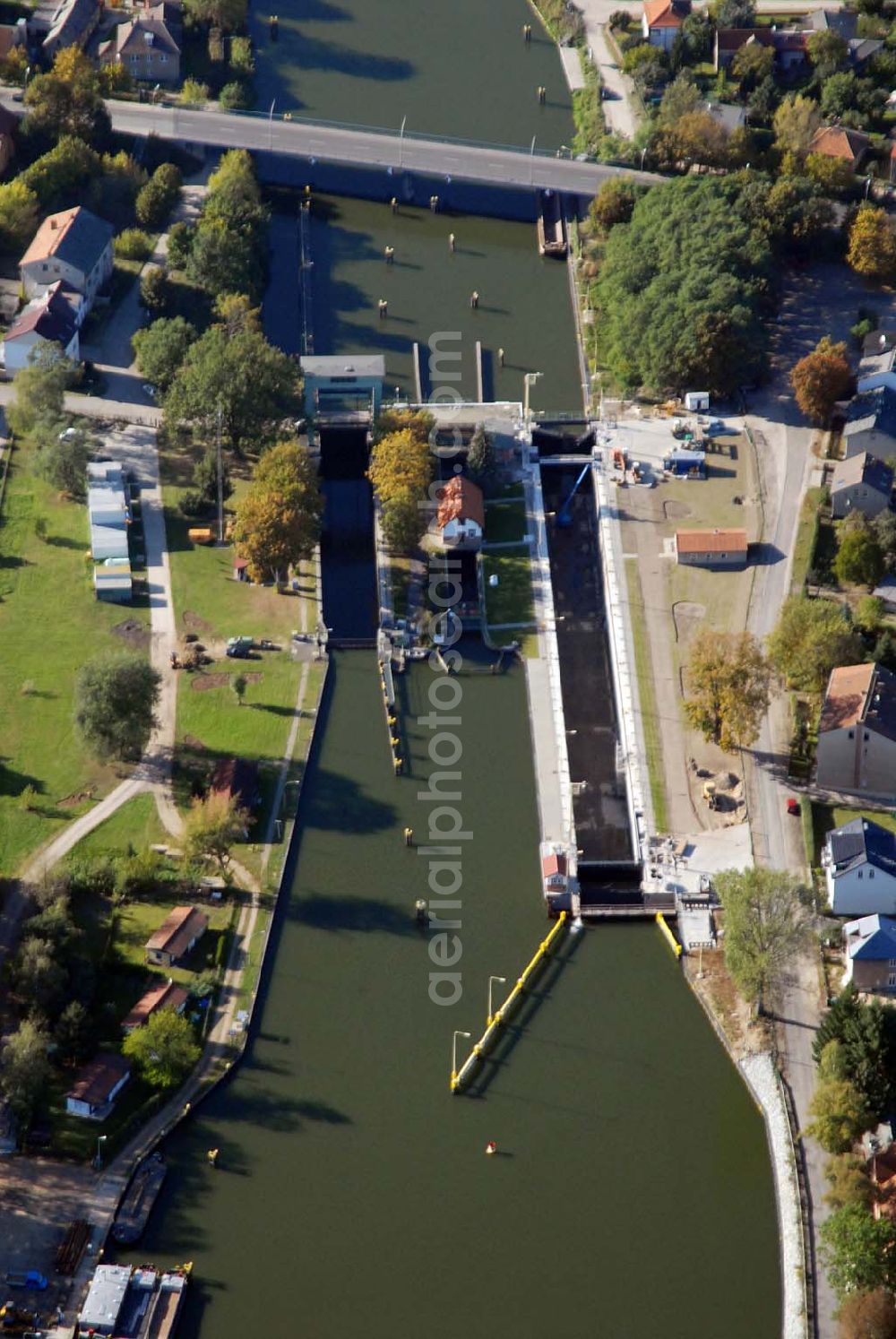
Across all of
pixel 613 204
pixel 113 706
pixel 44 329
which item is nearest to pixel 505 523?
pixel 113 706

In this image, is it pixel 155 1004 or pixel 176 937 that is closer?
pixel 155 1004

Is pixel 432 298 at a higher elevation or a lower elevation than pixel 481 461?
higher

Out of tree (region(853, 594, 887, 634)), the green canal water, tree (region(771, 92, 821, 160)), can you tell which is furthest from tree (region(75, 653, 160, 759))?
tree (region(771, 92, 821, 160))

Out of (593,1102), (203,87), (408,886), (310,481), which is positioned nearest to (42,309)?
(310,481)

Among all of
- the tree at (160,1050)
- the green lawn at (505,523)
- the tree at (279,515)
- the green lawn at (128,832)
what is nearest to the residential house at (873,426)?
the green lawn at (505,523)

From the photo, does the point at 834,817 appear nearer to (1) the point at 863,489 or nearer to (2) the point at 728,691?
(2) the point at 728,691

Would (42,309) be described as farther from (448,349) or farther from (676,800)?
(676,800)

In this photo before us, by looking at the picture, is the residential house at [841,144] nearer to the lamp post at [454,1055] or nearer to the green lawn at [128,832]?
the green lawn at [128,832]
